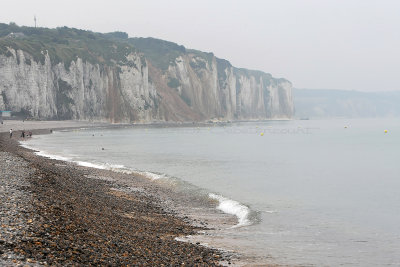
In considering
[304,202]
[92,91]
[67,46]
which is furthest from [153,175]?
[67,46]

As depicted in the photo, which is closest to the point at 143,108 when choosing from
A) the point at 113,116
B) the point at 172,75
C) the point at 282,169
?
the point at 113,116

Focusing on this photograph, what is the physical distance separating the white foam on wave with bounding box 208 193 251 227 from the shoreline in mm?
2715

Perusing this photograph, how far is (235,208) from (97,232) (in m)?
10.2

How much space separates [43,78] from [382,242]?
11254 cm

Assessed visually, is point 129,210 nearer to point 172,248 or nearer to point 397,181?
point 172,248

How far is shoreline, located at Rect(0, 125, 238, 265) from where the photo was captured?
408 inches

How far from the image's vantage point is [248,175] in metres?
36.6

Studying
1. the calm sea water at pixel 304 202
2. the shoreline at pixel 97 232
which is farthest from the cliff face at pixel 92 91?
the shoreline at pixel 97 232

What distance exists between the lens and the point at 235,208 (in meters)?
22.3

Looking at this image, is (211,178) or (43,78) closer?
(211,178)

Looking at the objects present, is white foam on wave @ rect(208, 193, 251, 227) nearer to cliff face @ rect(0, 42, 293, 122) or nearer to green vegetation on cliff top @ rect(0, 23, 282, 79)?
cliff face @ rect(0, 42, 293, 122)

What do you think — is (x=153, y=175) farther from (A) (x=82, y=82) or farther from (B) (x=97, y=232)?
(A) (x=82, y=82)

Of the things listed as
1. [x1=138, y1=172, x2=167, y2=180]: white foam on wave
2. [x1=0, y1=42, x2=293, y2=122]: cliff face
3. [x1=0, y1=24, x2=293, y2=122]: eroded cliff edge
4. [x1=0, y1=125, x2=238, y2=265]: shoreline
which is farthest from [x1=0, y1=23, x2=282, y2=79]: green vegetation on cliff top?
[x1=0, y1=125, x2=238, y2=265]: shoreline

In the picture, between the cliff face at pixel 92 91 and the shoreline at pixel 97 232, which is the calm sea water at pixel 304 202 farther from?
the cliff face at pixel 92 91
